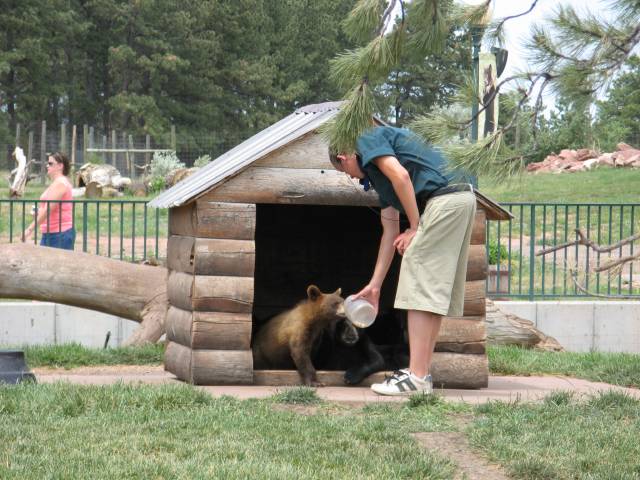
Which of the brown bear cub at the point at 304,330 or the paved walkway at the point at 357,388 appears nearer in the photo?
the paved walkway at the point at 357,388

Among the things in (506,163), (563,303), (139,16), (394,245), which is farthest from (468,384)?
(139,16)

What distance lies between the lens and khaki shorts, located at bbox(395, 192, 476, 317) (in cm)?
633

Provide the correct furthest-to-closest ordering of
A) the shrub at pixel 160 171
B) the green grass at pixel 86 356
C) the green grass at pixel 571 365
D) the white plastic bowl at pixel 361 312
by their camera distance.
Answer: the shrub at pixel 160 171 → the green grass at pixel 86 356 → the green grass at pixel 571 365 → the white plastic bowl at pixel 361 312

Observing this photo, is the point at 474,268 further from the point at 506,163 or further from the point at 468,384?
the point at 506,163

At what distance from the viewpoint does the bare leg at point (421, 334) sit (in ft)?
21.0

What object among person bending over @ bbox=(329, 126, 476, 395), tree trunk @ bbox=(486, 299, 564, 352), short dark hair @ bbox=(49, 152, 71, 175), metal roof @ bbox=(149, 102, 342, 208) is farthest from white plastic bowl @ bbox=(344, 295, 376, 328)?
short dark hair @ bbox=(49, 152, 71, 175)

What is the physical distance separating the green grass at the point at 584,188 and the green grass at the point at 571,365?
45.1ft

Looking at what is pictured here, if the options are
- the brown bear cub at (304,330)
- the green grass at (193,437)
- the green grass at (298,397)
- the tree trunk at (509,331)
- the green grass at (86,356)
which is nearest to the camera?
the green grass at (193,437)

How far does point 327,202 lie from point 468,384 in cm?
162

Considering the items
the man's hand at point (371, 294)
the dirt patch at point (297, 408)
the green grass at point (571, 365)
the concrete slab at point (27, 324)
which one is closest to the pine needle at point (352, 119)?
the man's hand at point (371, 294)

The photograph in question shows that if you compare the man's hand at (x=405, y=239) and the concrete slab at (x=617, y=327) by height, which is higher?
the man's hand at (x=405, y=239)

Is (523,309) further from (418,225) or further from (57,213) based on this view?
(418,225)

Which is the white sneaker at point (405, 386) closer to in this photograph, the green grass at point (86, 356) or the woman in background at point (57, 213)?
the green grass at point (86, 356)

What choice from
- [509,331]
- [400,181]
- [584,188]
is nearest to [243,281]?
[400,181]
